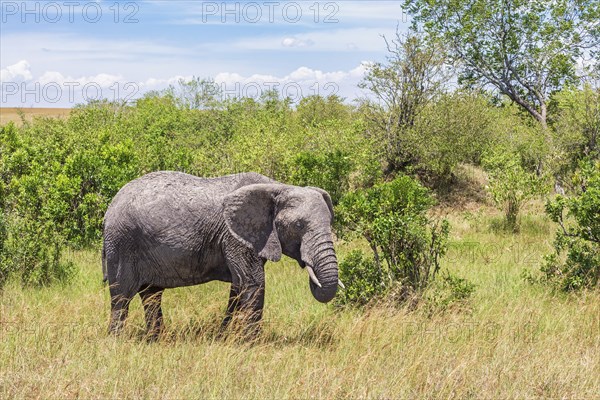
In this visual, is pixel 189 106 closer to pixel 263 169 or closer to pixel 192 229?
pixel 263 169

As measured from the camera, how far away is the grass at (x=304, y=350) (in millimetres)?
5672

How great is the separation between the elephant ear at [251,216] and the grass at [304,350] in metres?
1.02

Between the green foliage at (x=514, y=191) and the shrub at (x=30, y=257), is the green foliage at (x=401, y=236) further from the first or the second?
the green foliage at (x=514, y=191)

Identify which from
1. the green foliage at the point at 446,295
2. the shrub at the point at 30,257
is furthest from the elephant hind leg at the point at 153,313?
the shrub at the point at 30,257

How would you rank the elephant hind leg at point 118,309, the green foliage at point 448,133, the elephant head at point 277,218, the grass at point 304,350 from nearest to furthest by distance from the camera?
the grass at point 304,350, the elephant head at point 277,218, the elephant hind leg at point 118,309, the green foliage at point 448,133

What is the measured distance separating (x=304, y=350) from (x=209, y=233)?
160 centimetres

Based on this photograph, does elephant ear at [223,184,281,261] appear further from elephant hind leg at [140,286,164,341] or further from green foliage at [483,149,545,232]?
green foliage at [483,149,545,232]

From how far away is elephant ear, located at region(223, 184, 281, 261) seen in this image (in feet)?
22.2

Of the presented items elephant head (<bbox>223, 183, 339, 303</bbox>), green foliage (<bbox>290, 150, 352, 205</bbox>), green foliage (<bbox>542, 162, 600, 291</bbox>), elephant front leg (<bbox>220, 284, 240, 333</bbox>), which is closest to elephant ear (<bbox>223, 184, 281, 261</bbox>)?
elephant head (<bbox>223, 183, 339, 303</bbox>)

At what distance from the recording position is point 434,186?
2411cm

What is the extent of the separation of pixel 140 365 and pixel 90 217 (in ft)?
28.3

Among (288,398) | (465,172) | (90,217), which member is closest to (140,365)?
(288,398)

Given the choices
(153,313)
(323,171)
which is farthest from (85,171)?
(153,313)

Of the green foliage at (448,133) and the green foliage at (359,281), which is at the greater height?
the green foliage at (448,133)
